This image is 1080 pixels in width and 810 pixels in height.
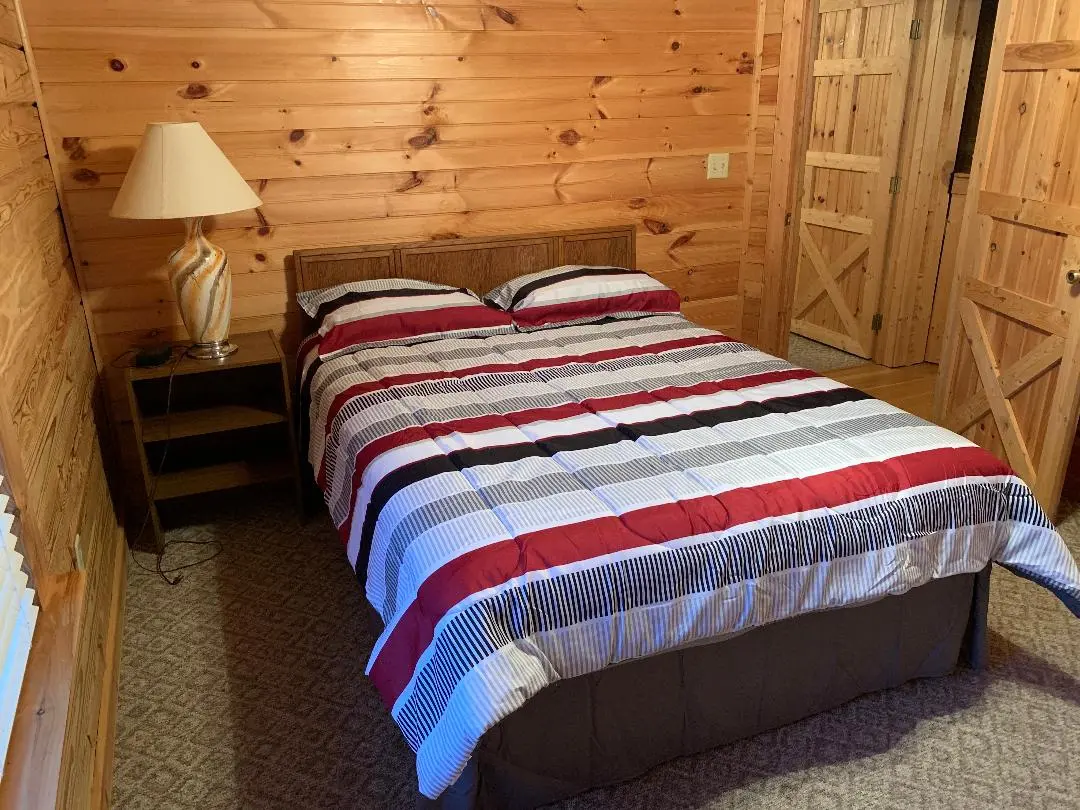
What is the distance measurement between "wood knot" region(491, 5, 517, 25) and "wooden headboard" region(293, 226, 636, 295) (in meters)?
0.80

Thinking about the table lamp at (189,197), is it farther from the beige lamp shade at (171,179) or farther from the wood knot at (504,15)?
the wood knot at (504,15)

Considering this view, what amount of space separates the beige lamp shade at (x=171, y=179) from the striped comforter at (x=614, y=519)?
72 cm

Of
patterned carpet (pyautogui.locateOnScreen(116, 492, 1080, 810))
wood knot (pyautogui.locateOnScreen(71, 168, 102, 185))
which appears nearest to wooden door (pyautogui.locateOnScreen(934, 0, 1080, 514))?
patterned carpet (pyautogui.locateOnScreen(116, 492, 1080, 810))

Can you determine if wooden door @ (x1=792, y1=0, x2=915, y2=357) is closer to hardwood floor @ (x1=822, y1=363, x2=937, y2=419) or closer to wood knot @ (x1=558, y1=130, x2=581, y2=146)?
hardwood floor @ (x1=822, y1=363, x2=937, y2=419)

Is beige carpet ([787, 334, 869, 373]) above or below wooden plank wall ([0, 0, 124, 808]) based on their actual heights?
below

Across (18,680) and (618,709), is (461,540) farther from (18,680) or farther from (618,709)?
(18,680)

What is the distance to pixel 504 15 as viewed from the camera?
3166mm

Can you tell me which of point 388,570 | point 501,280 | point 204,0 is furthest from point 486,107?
point 388,570

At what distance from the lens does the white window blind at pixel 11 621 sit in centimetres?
128

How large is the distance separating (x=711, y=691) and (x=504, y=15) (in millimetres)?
2505

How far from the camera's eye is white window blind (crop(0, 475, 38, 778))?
1.28 metres

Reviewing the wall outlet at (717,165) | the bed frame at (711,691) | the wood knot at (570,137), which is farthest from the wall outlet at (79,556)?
the wall outlet at (717,165)

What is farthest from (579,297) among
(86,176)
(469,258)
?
(86,176)

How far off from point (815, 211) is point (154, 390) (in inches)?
143
